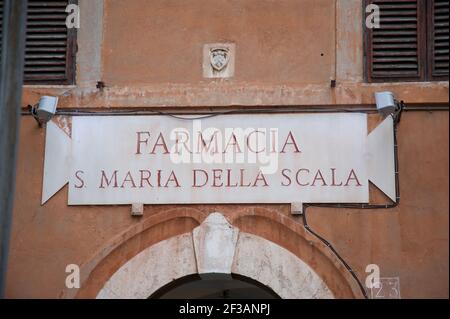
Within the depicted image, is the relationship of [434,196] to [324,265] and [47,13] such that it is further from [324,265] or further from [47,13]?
[47,13]

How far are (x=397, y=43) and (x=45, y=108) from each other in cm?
282

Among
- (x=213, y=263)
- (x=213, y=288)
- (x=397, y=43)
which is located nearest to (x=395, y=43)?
(x=397, y=43)

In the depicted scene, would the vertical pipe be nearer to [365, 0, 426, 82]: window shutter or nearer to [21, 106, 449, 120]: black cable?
[21, 106, 449, 120]: black cable

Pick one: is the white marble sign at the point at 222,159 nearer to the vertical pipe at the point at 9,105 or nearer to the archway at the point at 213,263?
the archway at the point at 213,263

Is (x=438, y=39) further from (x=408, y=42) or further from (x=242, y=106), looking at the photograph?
(x=242, y=106)

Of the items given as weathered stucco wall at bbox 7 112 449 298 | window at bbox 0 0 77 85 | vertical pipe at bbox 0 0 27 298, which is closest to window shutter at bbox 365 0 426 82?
weathered stucco wall at bbox 7 112 449 298

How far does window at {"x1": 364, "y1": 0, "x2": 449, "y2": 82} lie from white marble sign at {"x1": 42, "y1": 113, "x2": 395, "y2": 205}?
48 centimetres

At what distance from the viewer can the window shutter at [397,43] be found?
10492 millimetres

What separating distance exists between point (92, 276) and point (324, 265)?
1.77 metres

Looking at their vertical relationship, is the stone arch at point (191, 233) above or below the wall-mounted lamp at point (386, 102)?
below

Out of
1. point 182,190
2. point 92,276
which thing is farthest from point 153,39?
point 92,276

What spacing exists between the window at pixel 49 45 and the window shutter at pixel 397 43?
7.87 ft

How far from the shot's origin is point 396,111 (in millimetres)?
10227

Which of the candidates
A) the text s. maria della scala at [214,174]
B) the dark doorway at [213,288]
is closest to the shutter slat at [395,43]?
the text s. maria della scala at [214,174]
